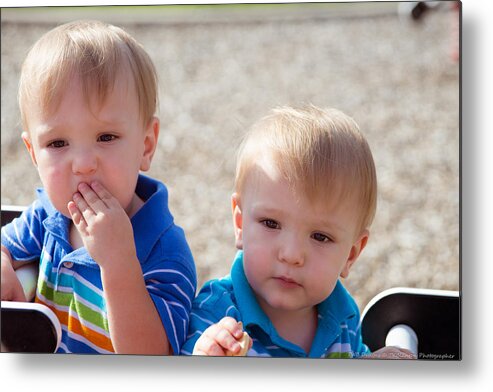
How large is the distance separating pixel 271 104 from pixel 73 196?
620 mm

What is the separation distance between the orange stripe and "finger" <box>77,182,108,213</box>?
1.06 feet

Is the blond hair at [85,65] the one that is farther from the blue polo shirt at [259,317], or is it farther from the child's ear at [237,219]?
the blue polo shirt at [259,317]

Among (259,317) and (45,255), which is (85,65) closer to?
(45,255)

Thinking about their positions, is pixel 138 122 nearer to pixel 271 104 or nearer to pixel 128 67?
pixel 128 67

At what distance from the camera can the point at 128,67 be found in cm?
242

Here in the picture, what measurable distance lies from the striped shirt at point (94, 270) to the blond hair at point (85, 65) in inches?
10.7

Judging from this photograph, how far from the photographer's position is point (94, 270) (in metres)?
2.42

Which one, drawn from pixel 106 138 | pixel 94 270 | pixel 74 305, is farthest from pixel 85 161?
pixel 74 305

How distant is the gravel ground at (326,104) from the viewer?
8.03ft

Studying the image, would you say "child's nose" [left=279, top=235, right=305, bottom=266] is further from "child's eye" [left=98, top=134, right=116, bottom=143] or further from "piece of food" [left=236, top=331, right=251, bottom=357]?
"child's eye" [left=98, top=134, right=116, bottom=143]

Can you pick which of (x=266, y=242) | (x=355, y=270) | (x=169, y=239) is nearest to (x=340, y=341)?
(x=355, y=270)

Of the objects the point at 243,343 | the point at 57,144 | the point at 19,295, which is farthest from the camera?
the point at 19,295

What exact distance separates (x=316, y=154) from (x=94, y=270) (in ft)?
2.30

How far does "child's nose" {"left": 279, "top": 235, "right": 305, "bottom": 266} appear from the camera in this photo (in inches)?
92.4
